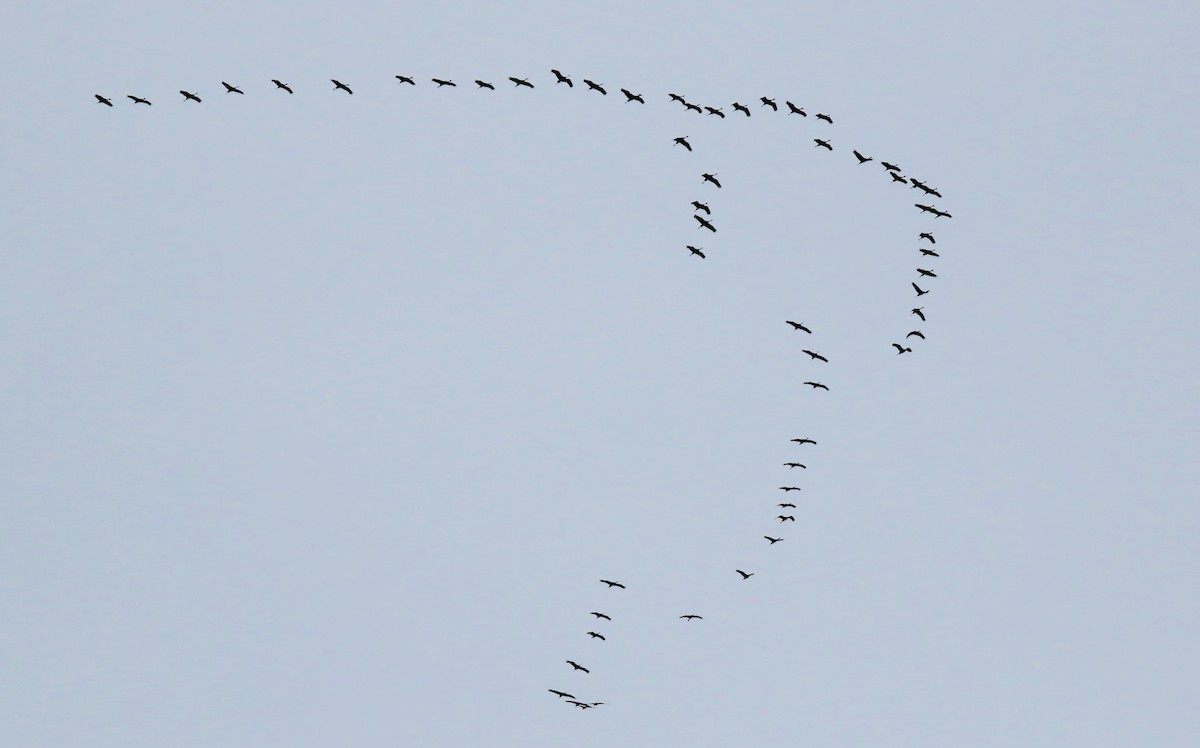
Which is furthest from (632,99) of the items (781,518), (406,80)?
(781,518)

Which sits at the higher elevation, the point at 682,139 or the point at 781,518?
the point at 682,139

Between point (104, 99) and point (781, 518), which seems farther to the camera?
point (781, 518)

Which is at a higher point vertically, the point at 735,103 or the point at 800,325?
the point at 735,103

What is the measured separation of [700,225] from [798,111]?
13.3m

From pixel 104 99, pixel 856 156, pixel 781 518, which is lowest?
pixel 781 518

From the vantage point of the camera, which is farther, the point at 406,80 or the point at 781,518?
the point at 781,518

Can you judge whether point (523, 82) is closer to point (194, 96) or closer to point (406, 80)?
point (406, 80)

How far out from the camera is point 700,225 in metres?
146

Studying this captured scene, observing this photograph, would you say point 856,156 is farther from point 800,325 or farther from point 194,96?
point 194,96

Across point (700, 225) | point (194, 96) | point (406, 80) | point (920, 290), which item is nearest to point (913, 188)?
point (920, 290)

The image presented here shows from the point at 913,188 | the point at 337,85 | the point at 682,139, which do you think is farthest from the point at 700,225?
the point at 337,85

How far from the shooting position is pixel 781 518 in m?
155

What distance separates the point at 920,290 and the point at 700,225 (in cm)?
2034

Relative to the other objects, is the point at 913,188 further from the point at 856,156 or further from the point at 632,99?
the point at 632,99
